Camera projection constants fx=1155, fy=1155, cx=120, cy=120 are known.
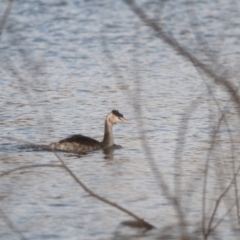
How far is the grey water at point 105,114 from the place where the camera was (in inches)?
334

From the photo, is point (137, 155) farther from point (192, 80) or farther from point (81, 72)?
point (81, 72)

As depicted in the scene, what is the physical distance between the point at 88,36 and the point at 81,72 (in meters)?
4.10

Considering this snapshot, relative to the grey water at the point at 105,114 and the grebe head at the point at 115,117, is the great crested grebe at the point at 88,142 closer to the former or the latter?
the grebe head at the point at 115,117

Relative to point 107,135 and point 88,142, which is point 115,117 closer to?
point 107,135

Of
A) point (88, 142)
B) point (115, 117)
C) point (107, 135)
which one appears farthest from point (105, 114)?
point (88, 142)

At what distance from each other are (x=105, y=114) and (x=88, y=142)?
199cm

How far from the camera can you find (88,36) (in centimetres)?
2142

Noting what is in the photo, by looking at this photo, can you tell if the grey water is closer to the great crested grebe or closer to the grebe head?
the great crested grebe

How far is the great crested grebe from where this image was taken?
1202 centimetres

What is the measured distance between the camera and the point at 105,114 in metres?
14.5

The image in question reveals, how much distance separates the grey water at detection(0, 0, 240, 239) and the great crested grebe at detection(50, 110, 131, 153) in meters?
0.12

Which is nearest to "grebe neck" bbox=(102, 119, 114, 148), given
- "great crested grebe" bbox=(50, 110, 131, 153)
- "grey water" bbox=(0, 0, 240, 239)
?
"great crested grebe" bbox=(50, 110, 131, 153)

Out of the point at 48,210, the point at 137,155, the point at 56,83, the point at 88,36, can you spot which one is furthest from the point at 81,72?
the point at 48,210

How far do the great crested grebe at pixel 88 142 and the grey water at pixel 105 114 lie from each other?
118 mm
